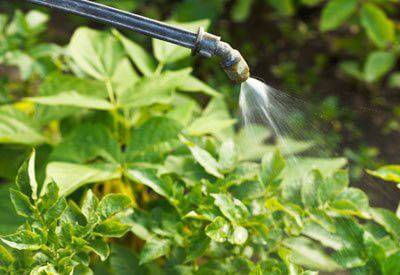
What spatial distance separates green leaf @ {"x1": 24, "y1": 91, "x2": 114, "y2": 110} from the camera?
1.78 m

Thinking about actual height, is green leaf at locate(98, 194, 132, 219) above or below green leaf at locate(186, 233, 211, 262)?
above

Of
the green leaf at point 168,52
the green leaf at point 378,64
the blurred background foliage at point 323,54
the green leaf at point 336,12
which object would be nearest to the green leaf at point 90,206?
the green leaf at point 168,52

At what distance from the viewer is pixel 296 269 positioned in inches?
51.5

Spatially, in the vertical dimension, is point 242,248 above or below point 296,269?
below

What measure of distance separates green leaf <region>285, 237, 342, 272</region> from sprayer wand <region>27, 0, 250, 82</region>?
2.01ft

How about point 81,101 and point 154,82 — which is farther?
point 154,82

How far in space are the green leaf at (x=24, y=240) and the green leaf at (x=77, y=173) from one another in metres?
0.35

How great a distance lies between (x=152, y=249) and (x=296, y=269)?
349mm

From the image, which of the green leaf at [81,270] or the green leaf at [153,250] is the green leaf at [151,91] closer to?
the green leaf at [153,250]

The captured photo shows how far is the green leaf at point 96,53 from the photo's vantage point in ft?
6.60

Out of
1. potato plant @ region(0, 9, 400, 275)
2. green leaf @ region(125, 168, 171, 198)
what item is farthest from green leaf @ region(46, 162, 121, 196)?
green leaf @ region(125, 168, 171, 198)

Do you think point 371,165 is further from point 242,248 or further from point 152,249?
point 152,249

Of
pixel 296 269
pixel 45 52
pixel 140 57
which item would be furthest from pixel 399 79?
pixel 296 269

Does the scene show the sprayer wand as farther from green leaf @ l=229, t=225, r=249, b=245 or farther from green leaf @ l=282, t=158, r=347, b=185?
green leaf @ l=282, t=158, r=347, b=185
